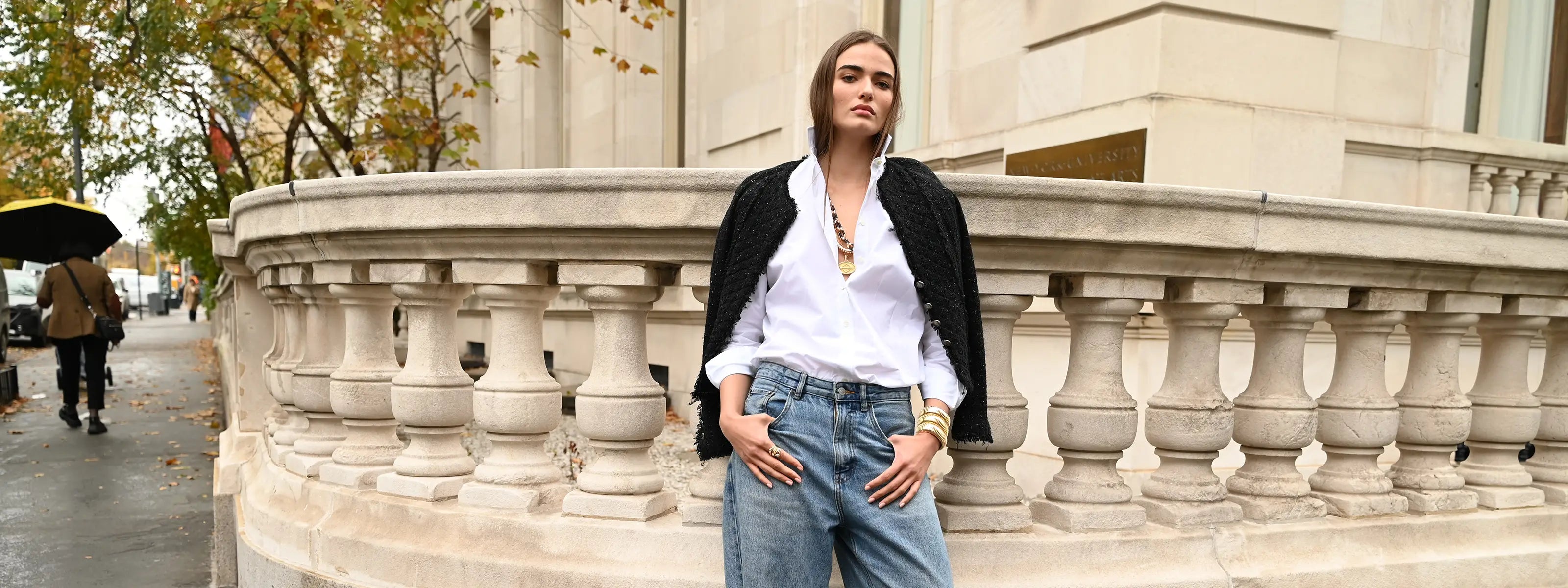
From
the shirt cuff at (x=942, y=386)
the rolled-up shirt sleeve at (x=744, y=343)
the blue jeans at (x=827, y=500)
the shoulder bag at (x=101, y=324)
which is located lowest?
the shoulder bag at (x=101, y=324)

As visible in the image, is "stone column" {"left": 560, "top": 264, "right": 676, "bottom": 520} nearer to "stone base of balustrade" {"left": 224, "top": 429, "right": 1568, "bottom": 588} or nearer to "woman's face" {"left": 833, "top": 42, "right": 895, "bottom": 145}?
"stone base of balustrade" {"left": 224, "top": 429, "right": 1568, "bottom": 588}

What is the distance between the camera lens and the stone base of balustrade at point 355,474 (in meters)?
3.12

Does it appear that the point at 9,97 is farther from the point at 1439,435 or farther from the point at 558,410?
the point at 1439,435

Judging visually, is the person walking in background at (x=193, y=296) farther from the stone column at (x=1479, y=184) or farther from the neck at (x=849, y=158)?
the neck at (x=849, y=158)

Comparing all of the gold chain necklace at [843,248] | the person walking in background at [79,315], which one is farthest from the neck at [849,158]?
the person walking in background at [79,315]

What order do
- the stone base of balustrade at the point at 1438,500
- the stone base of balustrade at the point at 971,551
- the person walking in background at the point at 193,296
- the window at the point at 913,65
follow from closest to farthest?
the stone base of balustrade at the point at 971,551, the stone base of balustrade at the point at 1438,500, the window at the point at 913,65, the person walking in background at the point at 193,296

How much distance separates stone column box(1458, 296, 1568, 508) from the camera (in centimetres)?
327

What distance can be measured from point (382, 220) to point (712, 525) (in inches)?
52.7

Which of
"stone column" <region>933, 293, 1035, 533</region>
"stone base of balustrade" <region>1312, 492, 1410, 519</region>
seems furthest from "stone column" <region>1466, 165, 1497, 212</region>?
"stone column" <region>933, 293, 1035, 533</region>

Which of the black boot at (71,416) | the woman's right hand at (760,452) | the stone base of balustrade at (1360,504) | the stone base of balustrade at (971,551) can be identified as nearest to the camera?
the woman's right hand at (760,452)

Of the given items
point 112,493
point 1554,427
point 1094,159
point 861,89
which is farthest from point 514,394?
point 112,493

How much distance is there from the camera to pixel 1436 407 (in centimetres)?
316

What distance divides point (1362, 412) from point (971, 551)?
4.71 feet

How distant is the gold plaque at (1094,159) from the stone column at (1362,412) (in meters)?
2.41
